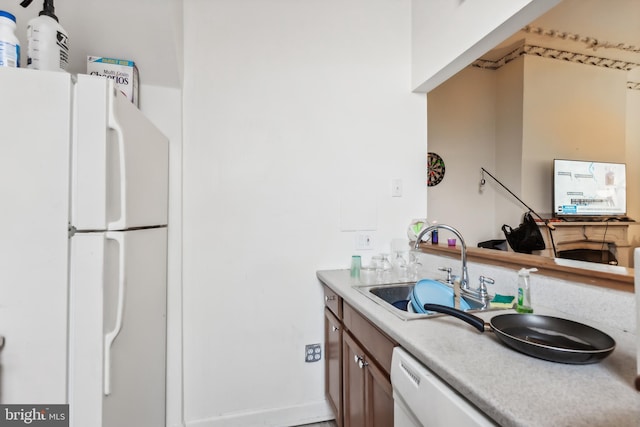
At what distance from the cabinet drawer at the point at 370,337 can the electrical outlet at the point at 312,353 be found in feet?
1.56

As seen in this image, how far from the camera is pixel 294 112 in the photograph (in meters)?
1.77

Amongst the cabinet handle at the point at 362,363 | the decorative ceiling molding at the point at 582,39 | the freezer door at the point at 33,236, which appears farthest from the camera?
the decorative ceiling molding at the point at 582,39

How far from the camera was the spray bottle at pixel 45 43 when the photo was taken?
3.15 feet

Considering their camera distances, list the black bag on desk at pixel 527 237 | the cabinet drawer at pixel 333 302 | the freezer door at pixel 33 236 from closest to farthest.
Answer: the freezer door at pixel 33 236
the cabinet drawer at pixel 333 302
the black bag on desk at pixel 527 237

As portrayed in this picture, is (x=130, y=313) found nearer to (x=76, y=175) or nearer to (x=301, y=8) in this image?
(x=76, y=175)

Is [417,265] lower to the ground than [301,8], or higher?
lower

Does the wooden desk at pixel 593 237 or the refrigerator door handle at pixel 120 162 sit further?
the wooden desk at pixel 593 237

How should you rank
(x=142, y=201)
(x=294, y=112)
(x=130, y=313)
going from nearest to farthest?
1. (x=130, y=313)
2. (x=142, y=201)
3. (x=294, y=112)

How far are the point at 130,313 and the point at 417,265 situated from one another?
1512mm

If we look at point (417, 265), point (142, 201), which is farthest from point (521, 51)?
point (142, 201)

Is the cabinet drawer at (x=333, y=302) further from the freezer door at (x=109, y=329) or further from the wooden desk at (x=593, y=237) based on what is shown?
the wooden desk at (x=593, y=237)

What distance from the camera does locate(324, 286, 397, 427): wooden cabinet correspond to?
3.38 ft

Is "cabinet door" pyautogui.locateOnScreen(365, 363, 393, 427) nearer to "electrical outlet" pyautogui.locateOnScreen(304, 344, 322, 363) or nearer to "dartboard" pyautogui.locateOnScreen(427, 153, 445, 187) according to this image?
"electrical outlet" pyautogui.locateOnScreen(304, 344, 322, 363)

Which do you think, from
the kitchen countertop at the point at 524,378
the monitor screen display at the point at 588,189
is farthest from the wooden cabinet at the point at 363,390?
the monitor screen display at the point at 588,189
